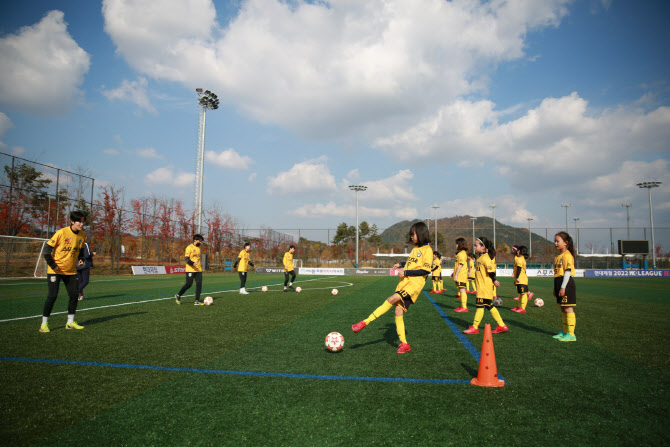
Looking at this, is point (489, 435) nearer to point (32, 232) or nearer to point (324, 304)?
point (324, 304)

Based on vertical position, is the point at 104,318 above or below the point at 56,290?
below

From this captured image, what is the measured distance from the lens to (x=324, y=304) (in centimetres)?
1154

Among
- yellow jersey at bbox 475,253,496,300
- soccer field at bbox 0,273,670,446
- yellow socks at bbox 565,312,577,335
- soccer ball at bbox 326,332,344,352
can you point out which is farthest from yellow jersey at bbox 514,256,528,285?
soccer ball at bbox 326,332,344,352

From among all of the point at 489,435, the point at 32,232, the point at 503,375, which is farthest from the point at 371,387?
the point at 32,232

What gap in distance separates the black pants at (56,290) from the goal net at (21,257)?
16.8m

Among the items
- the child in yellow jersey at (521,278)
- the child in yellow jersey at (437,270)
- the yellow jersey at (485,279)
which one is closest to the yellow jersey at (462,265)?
the child in yellow jersey at (521,278)

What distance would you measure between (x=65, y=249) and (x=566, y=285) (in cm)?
974

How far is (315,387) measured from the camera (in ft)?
12.9

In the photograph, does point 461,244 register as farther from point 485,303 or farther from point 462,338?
point 462,338

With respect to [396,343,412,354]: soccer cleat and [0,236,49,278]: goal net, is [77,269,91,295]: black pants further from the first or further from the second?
[0,236,49,278]: goal net

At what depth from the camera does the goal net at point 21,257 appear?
65.2ft

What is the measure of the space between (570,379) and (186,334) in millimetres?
6337

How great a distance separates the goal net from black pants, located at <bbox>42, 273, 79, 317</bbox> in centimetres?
1676

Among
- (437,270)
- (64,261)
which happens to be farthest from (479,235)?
(64,261)
